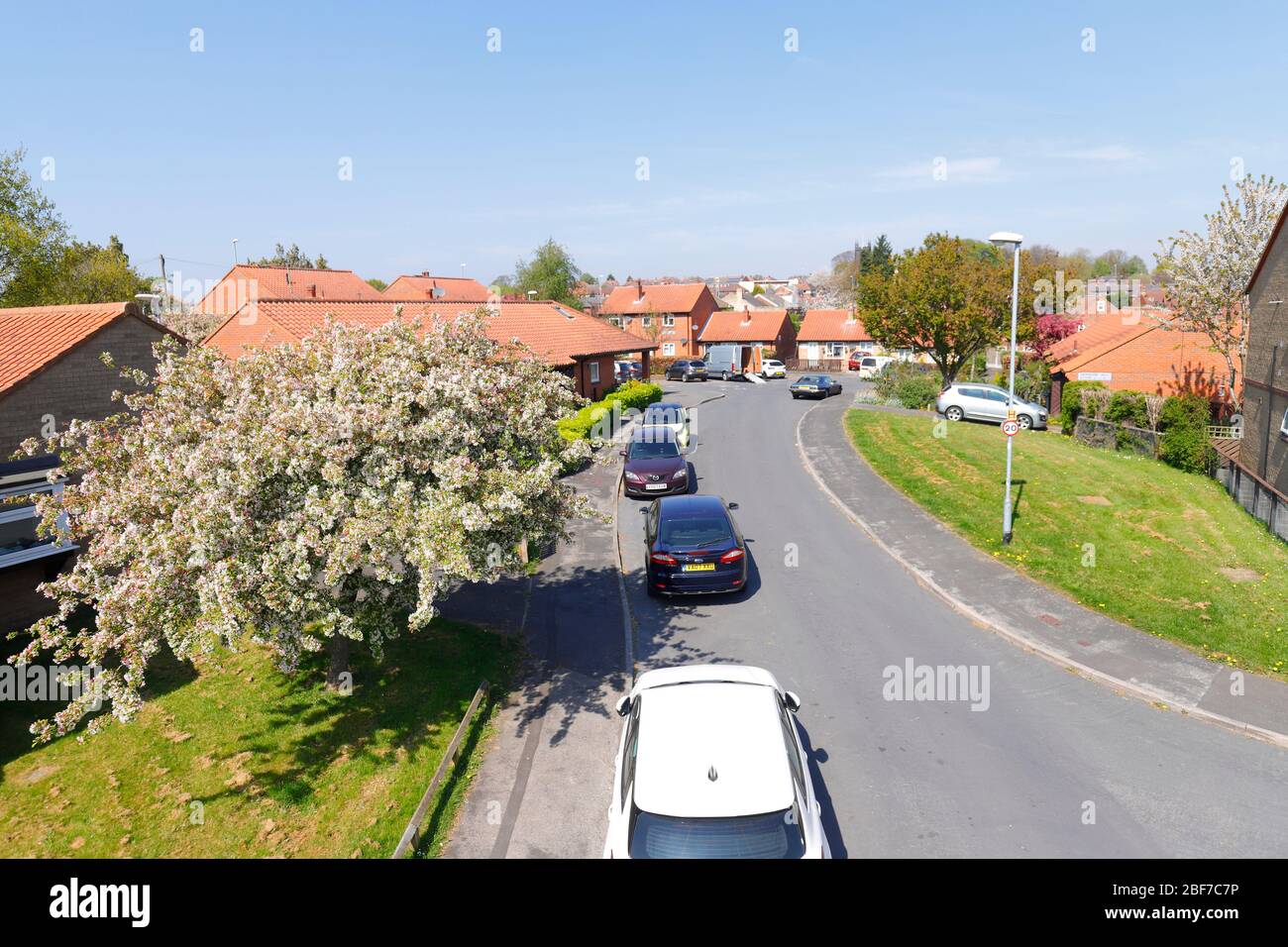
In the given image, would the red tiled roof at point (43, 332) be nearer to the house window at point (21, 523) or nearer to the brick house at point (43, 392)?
the brick house at point (43, 392)

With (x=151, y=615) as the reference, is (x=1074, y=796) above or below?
below

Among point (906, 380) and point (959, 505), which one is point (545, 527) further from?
point (906, 380)

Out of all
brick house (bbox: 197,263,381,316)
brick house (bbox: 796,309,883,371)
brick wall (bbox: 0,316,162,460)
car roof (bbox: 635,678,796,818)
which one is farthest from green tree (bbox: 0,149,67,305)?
brick house (bbox: 796,309,883,371)

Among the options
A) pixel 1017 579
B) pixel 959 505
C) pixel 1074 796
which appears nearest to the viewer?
pixel 1074 796

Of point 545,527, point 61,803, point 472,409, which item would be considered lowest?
point 61,803

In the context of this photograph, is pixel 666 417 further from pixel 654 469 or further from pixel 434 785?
pixel 434 785

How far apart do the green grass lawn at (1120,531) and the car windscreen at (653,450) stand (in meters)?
6.29

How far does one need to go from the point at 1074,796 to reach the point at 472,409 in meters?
7.89

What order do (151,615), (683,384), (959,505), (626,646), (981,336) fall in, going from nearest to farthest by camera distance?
(151,615), (626,646), (959,505), (981,336), (683,384)

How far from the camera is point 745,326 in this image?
64.5 meters

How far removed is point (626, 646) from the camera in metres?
12.9

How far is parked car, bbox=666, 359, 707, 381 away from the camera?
49219 millimetres

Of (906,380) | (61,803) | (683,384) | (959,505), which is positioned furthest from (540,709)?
(683,384)

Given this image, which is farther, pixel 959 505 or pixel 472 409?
pixel 959 505
